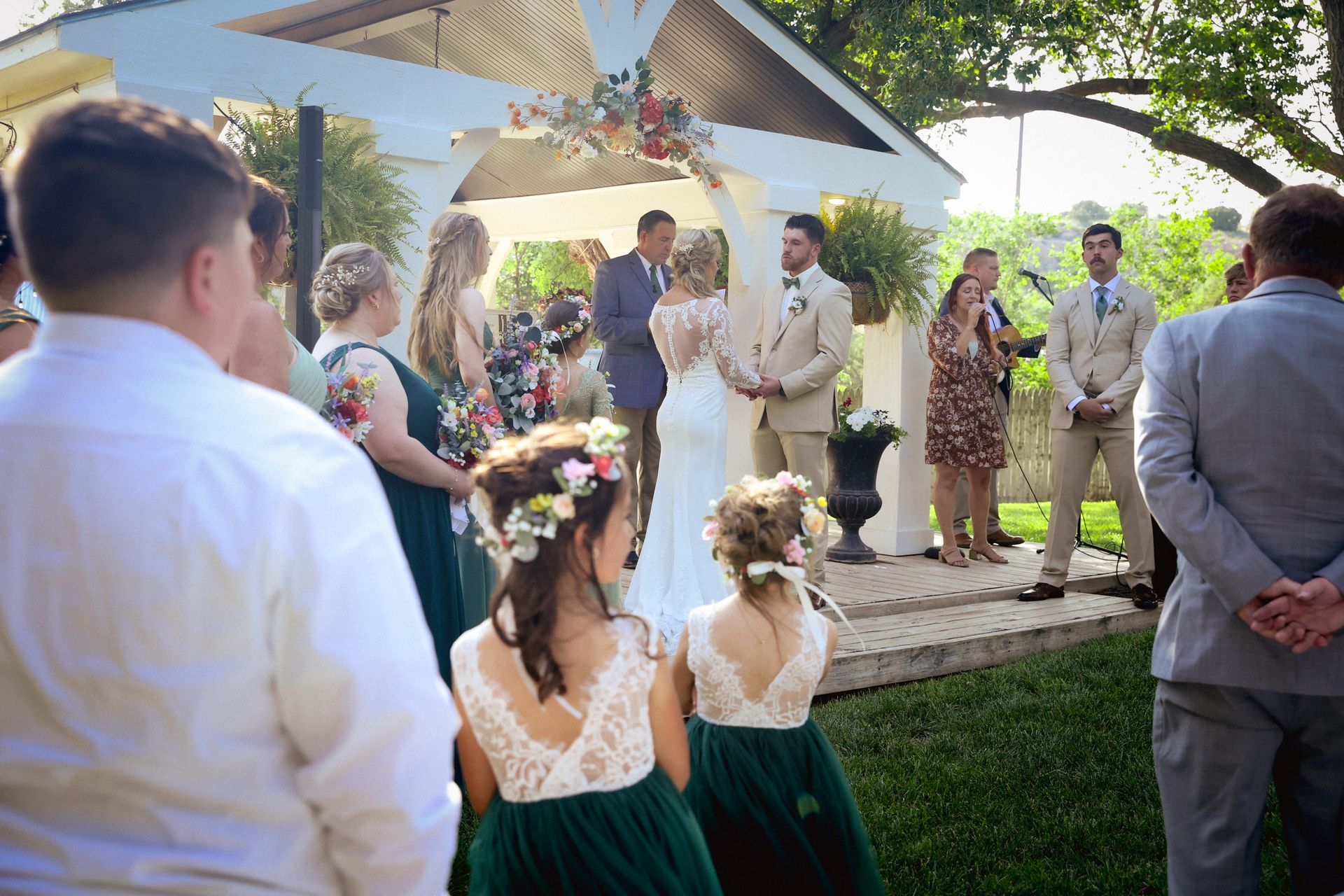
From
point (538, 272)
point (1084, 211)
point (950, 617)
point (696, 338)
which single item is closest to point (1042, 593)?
point (950, 617)

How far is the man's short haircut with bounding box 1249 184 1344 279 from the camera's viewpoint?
290cm

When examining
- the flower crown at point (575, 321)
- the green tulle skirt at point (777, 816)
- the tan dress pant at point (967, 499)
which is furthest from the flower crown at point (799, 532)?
the tan dress pant at point (967, 499)

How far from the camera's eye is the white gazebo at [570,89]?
5.27 meters

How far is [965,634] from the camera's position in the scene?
634cm

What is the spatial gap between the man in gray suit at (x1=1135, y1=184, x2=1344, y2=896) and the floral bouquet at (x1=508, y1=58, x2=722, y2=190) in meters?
4.55

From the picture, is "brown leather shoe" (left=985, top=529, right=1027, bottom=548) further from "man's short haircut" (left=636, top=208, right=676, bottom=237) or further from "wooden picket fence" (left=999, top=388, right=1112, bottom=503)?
"wooden picket fence" (left=999, top=388, right=1112, bottom=503)

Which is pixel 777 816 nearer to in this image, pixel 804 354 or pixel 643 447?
pixel 804 354

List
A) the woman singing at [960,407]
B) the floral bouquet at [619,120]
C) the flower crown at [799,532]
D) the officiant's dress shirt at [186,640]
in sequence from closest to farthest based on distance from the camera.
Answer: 1. the officiant's dress shirt at [186,640]
2. the flower crown at [799,532]
3. the floral bouquet at [619,120]
4. the woman singing at [960,407]

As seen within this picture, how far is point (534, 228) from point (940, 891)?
925 cm

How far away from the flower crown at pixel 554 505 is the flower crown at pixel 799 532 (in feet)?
2.54

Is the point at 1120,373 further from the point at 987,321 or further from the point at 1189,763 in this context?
the point at 1189,763

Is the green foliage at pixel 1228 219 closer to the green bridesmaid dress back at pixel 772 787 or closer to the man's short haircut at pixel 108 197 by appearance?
the green bridesmaid dress back at pixel 772 787

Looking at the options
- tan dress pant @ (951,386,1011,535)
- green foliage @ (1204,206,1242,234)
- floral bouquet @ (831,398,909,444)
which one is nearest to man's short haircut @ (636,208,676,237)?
floral bouquet @ (831,398,909,444)

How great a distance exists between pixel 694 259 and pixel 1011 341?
13.0 feet
